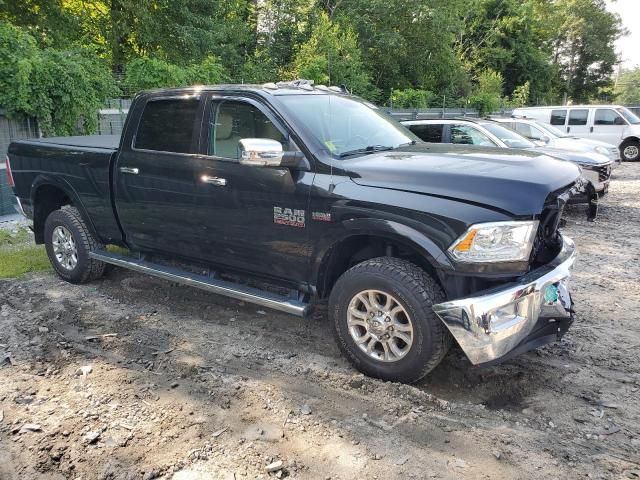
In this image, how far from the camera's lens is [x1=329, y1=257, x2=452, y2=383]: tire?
137 inches

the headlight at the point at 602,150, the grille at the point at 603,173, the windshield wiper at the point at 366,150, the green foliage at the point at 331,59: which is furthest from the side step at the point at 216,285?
the green foliage at the point at 331,59

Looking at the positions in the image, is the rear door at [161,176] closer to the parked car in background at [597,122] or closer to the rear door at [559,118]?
the parked car in background at [597,122]

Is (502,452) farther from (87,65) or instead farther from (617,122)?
(617,122)

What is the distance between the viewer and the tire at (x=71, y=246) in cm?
572

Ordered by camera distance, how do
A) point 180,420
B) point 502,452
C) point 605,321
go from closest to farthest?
1. point 502,452
2. point 180,420
3. point 605,321

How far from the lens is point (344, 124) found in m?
4.47

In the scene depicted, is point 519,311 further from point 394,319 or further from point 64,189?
point 64,189

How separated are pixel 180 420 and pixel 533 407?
219cm

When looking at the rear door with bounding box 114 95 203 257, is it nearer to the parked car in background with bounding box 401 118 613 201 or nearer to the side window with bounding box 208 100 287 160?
the side window with bounding box 208 100 287 160

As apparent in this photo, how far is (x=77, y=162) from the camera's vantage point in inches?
218

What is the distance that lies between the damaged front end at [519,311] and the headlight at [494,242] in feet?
0.63

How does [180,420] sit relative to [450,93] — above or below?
below

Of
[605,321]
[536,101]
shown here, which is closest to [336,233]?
[605,321]

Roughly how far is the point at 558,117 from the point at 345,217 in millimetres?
16939
